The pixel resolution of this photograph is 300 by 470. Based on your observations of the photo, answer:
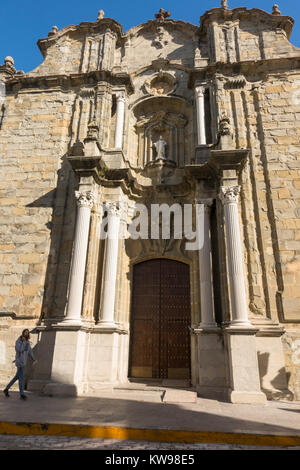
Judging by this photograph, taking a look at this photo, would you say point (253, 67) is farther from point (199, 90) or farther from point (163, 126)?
point (163, 126)

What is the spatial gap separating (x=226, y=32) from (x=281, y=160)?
21.5 feet

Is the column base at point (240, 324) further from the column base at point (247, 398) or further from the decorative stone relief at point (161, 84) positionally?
the decorative stone relief at point (161, 84)

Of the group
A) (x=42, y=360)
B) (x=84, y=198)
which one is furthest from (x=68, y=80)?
(x=42, y=360)

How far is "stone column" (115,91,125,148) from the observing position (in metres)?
10.8

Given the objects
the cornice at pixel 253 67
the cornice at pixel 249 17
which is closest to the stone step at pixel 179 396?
the cornice at pixel 253 67

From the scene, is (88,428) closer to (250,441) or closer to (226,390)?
(250,441)

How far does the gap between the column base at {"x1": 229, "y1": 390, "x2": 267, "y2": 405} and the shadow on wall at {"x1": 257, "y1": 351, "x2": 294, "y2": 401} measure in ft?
2.80

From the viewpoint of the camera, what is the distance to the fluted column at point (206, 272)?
7.79 metres

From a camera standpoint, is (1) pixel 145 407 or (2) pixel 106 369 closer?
(1) pixel 145 407

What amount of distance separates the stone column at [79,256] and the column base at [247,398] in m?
3.98

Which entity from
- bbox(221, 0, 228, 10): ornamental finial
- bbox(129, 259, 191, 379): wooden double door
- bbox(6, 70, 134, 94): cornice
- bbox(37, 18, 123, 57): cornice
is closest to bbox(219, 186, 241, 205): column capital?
bbox(129, 259, 191, 379): wooden double door

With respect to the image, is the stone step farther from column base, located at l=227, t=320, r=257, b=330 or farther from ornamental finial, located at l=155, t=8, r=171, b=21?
ornamental finial, located at l=155, t=8, r=171, b=21

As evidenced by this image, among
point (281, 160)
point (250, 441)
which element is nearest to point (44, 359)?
point (250, 441)

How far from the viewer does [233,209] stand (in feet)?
27.0
